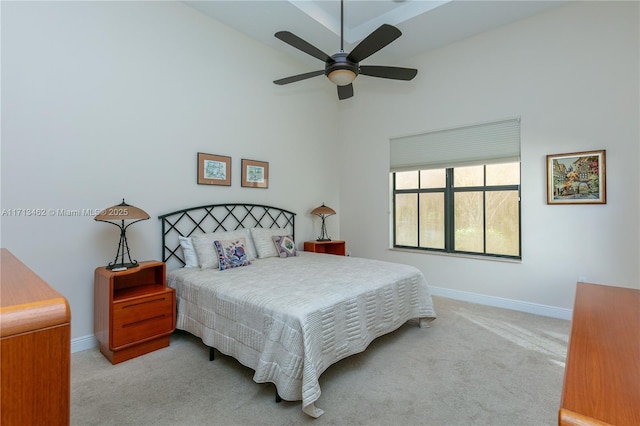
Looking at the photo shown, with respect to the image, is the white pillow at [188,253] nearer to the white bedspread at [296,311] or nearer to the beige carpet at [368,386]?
the white bedspread at [296,311]

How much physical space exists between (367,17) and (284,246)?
3.13 metres

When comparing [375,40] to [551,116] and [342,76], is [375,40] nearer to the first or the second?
[342,76]

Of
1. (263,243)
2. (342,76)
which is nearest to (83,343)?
(263,243)

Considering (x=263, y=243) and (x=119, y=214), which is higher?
(x=119, y=214)

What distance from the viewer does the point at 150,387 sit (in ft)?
7.20

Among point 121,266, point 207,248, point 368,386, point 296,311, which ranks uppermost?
point 207,248

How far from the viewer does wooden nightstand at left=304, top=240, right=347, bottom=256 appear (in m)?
4.77

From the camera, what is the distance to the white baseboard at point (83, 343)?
2729 millimetres

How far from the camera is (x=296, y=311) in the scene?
1.98 meters

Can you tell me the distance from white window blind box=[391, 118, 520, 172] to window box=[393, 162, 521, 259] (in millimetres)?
149

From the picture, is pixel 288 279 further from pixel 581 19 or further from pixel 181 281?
pixel 581 19

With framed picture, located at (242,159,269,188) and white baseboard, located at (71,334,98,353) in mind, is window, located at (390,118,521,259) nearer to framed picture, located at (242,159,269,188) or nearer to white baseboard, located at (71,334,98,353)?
framed picture, located at (242,159,269,188)

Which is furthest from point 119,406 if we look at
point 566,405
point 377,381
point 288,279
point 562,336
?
point 562,336

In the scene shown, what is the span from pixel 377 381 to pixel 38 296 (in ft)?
7.33
